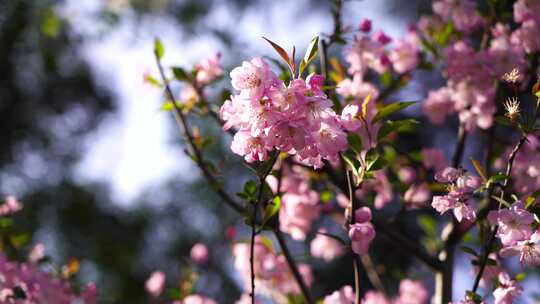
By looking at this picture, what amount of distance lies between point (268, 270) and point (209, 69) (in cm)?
56

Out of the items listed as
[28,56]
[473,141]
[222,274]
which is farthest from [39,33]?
[473,141]

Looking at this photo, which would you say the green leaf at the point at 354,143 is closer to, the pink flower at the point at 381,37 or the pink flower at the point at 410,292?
the pink flower at the point at 381,37

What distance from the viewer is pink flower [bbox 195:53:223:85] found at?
67.9 inches

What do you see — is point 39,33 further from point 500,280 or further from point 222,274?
point 500,280

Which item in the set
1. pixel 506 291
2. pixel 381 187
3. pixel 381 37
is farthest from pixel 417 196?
pixel 506 291

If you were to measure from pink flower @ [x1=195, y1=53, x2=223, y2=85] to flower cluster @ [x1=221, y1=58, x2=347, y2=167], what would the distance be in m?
0.75

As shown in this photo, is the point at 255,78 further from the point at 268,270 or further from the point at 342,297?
the point at 268,270

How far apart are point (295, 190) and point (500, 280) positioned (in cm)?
64

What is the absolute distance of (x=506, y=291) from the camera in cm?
109

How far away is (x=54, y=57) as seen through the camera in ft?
16.1

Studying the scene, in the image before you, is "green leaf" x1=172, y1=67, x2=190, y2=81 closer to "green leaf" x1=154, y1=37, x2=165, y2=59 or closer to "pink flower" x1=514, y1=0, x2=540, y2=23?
"green leaf" x1=154, y1=37, x2=165, y2=59

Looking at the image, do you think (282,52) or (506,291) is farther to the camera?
(506,291)

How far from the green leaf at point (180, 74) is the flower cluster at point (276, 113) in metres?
0.70

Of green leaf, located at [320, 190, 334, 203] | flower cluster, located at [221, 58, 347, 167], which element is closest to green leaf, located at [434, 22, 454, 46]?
green leaf, located at [320, 190, 334, 203]
